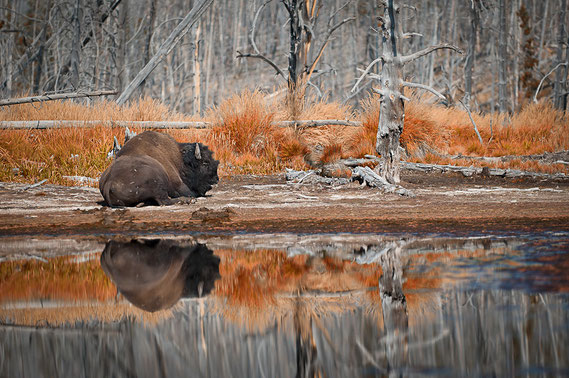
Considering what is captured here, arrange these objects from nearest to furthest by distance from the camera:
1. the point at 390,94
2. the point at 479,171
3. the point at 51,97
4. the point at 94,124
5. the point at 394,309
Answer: the point at 394,309 < the point at 390,94 < the point at 51,97 < the point at 479,171 < the point at 94,124

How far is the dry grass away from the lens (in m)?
11.7

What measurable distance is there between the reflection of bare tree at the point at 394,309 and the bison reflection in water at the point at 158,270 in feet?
3.80

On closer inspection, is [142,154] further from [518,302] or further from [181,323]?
[518,302]

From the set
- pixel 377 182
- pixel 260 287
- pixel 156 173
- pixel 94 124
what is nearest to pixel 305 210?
pixel 156 173

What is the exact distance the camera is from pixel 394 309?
3.39 metres

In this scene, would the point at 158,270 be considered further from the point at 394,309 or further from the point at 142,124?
the point at 142,124

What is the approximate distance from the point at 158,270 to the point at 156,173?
3.93m

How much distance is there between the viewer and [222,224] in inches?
277

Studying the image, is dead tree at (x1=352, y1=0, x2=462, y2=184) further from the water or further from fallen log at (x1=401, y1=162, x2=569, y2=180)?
the water

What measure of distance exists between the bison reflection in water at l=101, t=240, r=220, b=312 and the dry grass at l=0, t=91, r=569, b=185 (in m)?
5.82

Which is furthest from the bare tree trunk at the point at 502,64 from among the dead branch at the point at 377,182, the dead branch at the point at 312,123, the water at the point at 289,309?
the water at the point at 289,309

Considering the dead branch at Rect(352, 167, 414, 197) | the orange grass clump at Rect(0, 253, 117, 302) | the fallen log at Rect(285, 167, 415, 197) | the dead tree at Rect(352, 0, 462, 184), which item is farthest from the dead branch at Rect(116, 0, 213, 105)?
the orange grass clump at Rect(0, 253, 117, 302)

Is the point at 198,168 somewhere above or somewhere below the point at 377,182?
Answer: above

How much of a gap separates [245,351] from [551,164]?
11803mm
